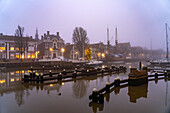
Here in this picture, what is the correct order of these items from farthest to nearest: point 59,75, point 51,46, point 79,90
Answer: point 51,46 → point 59,75 → point 79,90

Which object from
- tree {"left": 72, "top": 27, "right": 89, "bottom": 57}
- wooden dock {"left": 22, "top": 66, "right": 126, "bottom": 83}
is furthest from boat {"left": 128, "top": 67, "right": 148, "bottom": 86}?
tree {"left": 72, "top": 27, "right": 89, "bottom": 57}

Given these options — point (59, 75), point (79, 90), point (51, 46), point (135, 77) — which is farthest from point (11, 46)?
point (135, 77)

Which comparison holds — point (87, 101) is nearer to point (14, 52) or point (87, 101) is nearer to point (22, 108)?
point (22, 108)

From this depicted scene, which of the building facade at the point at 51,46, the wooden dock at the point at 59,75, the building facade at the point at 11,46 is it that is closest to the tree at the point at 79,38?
the building facade at the point at 51,46

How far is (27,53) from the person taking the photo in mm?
52281

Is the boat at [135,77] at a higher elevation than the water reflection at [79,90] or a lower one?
higher

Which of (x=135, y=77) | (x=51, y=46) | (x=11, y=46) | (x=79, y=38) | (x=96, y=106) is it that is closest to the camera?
(x=96, y=106)

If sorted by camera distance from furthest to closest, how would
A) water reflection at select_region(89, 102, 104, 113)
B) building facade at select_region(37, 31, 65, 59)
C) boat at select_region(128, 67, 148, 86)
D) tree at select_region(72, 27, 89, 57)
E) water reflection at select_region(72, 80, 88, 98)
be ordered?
1. building facade at select_region(37, 31, 65, 59)
2. tree at select_region(72, 27, 89, 57)
3. boat at select_region(128, 67, 148, 86)
4. water reflection at select_region(72, 80, 88, 98)
5. water reflection at select_region(89, 102, 104, 113)

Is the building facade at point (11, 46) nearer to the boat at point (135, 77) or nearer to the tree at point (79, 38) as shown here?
the tree at point (79, 38)

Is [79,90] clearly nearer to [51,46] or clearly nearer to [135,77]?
[135,77]

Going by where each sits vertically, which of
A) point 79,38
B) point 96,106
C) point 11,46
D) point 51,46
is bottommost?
point 96,106

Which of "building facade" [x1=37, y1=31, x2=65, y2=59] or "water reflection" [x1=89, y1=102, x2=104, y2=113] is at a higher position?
"building facade" [x1=37, y1=31, x2=65, y2=59]

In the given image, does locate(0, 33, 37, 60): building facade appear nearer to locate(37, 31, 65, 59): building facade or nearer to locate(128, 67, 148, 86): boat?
locate(37, 31, 65, 59): building facade

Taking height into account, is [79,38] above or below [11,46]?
above
